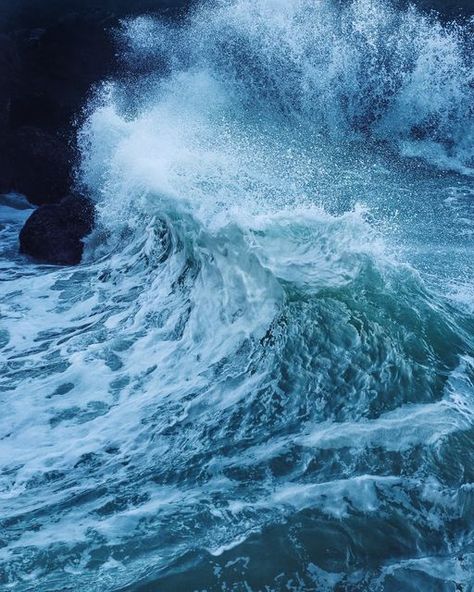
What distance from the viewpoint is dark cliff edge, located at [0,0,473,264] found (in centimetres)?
772

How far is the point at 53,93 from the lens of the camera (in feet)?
45.6

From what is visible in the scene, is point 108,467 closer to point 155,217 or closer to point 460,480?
point 460,480

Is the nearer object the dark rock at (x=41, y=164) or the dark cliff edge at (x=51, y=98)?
the dark cliff edge at (x=51, y=98)

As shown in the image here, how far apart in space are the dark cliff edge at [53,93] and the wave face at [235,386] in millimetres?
437

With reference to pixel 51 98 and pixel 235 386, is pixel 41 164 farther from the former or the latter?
pixel 235 386

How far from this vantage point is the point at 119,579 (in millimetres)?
2266

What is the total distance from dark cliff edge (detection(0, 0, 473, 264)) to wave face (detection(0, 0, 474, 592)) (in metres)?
0.44

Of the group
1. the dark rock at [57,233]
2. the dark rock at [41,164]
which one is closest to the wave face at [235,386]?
the dark rock at [57,233]

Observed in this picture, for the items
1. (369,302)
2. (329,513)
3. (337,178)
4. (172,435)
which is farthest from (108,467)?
(337,178)

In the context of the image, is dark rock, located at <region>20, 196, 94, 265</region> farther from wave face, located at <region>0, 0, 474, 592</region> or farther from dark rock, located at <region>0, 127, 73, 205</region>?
dark rock, located at <region>0, 127, 73, 205</region>

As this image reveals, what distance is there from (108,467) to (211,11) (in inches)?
613

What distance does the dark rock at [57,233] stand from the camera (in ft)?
24.4

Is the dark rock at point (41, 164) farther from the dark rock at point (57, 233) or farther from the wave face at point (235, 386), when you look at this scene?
the dark rock at point (57, 233)

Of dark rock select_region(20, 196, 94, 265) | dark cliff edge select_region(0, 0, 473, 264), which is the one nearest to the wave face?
dark rock select_region(20, 196, 94, 265)
